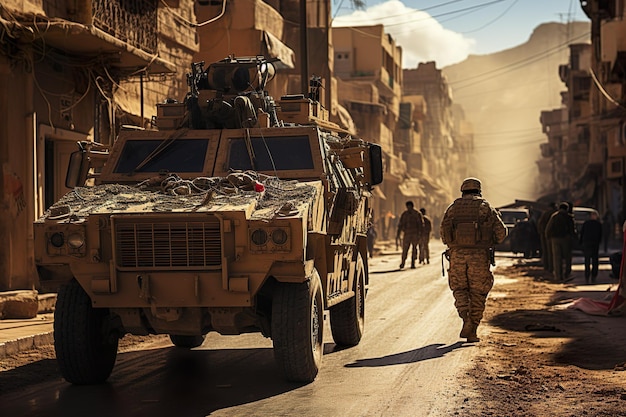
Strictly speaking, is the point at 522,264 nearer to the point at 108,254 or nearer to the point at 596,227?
the point at 596,227

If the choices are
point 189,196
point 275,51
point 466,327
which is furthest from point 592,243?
point 275,51

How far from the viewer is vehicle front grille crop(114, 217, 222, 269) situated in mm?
8453

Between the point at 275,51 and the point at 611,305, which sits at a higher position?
the point at 275,51

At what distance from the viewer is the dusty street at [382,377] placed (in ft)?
25.5

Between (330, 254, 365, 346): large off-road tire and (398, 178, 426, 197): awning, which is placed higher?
(398, 178, 426, 197): awning

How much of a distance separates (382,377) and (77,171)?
12.6 feet

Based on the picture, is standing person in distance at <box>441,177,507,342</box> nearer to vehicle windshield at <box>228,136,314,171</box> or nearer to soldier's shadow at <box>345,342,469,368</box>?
soldier's shadow at <box>345,342,469,368</box>

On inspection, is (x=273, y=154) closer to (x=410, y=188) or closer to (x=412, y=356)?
(x=412, y=356)

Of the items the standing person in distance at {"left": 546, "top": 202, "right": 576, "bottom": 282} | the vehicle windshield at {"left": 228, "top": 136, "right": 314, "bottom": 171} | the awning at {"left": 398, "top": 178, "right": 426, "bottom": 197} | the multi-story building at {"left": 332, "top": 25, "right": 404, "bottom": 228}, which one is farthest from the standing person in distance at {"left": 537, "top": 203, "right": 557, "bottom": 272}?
the awning at {"left": 398, "top": 178, "right": 426, "bottom": 197}

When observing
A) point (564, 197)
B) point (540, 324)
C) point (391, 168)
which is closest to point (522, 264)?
point (540, 324)

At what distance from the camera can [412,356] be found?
1062cm

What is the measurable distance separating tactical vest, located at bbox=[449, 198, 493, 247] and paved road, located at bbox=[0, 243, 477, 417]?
1167 millimetres

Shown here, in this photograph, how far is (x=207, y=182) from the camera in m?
9.47

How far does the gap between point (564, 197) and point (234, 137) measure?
227 feet
